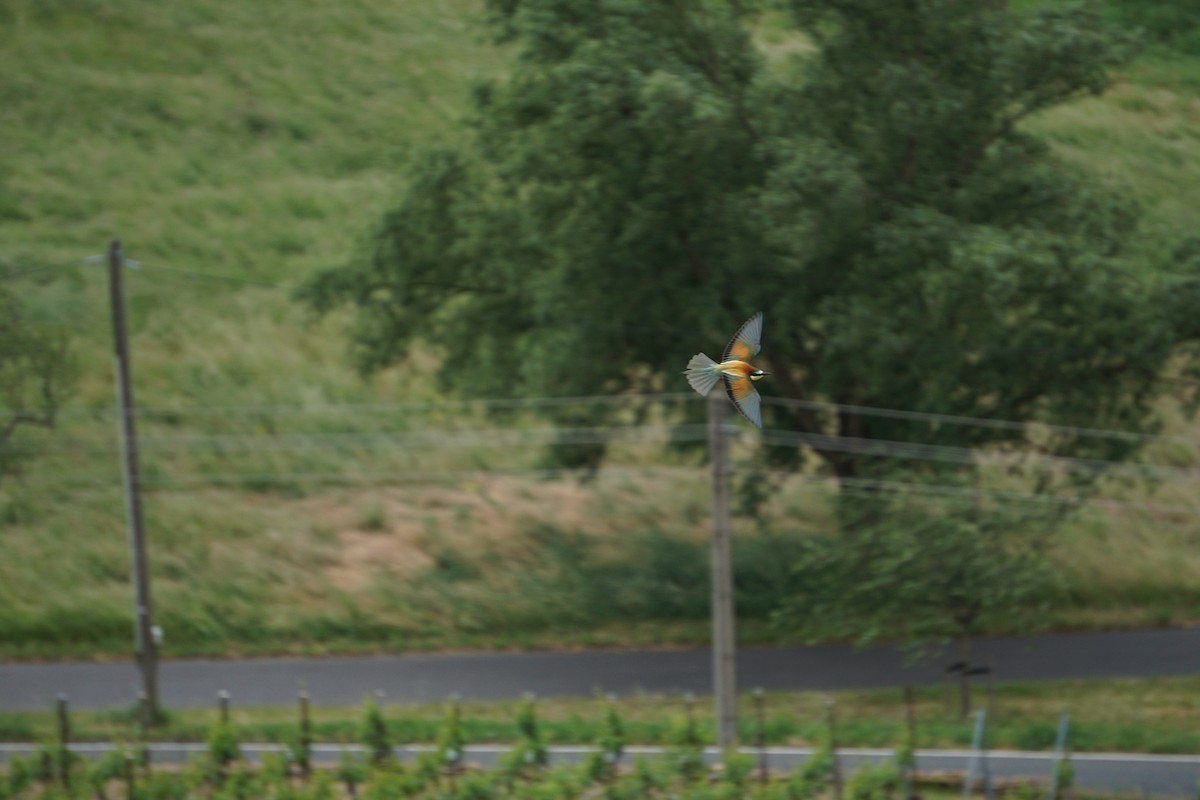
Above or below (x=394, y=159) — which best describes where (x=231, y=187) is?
above

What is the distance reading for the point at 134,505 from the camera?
22.4m

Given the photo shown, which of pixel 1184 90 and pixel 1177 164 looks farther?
pixel 1184 90

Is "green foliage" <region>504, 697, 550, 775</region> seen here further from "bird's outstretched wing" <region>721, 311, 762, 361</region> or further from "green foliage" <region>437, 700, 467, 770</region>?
"bird's outstretched wing" <region>721, 311, 762, 361</region>

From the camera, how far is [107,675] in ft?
85.4

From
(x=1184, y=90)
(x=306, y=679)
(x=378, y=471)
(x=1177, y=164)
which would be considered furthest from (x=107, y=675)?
(x=1184, y=90)

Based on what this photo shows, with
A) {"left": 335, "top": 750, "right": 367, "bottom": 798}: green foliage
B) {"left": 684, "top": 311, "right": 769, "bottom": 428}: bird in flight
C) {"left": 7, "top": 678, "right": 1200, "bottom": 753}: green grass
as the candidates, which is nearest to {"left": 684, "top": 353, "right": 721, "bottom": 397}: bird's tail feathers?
{"left": 684, "top": 311, "right": 769, "bottom": 428}: bird in flight

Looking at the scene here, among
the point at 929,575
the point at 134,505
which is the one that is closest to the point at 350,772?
the point at 134,505

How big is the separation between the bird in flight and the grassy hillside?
2213 centimetres

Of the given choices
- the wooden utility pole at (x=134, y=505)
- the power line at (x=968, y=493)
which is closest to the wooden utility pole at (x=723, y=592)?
the power line at (x=968, y=493)

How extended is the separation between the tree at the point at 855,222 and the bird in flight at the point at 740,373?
17.6 meters

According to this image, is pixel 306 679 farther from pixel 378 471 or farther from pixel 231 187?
pixel 231 187

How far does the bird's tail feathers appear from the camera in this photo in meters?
2.52

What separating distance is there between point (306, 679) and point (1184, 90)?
85.2 feet

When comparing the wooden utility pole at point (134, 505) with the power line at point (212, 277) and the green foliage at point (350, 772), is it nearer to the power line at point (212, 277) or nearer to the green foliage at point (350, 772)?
the green foliage at point (350, 772)
